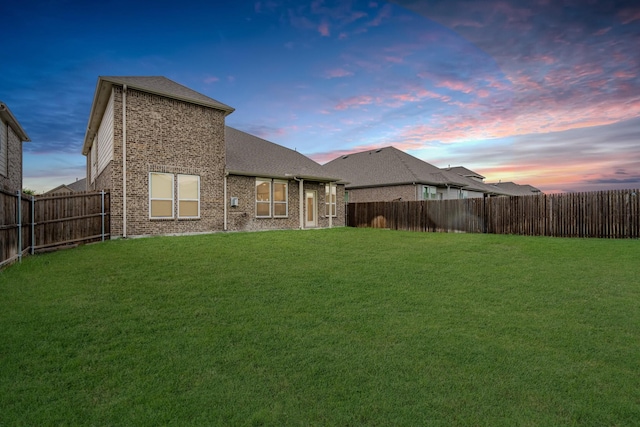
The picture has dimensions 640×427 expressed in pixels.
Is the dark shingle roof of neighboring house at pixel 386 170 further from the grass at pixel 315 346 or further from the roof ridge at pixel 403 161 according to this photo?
the grass at pixel 315 346

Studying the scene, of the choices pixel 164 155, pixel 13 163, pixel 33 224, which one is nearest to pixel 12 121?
pixel 13 163

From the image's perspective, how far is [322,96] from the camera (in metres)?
16.4

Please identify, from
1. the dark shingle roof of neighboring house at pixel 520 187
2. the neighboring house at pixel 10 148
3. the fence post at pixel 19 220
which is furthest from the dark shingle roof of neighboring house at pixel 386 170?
the dark shingle roof of neighboring house at pixel 520 187

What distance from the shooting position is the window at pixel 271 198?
18.1 metres

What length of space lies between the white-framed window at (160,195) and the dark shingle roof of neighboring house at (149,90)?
3257 mm

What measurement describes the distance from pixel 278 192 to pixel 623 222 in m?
15.4

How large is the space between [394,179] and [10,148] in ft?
78.4

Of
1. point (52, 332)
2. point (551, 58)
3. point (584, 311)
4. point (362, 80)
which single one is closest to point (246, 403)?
point (52, 332)

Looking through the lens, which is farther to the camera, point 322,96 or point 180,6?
point 322,96

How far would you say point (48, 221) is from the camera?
35.5ft

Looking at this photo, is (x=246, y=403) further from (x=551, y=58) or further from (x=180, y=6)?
(x=551, y=58)

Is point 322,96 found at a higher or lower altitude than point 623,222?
higher

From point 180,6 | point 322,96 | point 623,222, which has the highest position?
point 180,6

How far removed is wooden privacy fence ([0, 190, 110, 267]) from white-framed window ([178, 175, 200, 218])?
8.82 feet
